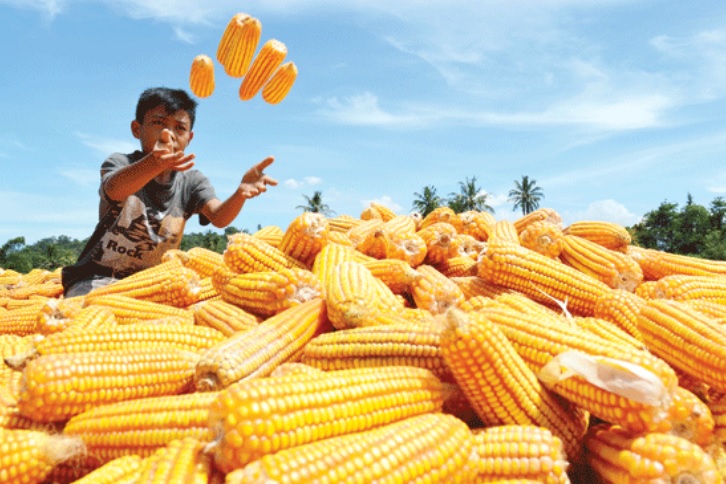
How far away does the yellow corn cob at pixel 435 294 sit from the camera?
11.7 ft

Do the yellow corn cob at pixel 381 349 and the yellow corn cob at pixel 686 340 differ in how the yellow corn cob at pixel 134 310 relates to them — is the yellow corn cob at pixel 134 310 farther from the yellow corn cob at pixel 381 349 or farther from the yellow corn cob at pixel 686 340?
the yellow corn cob at pixel 686 340

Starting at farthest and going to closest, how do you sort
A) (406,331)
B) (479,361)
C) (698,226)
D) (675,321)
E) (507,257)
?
(698,226)
(507,257)
(675,321)
(406,331)
(479,361)

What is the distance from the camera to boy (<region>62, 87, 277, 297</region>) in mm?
5402

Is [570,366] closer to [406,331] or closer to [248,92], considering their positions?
[406,331]

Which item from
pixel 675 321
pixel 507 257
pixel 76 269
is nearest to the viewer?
pixel 675 321

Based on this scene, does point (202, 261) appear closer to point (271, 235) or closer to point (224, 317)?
point (271, 235)

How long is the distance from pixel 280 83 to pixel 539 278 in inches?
223

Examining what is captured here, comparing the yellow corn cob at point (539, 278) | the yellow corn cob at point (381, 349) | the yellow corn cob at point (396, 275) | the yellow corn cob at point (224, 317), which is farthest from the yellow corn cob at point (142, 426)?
the yellow corn cob at point (539, 278)

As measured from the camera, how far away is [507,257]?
154 inches

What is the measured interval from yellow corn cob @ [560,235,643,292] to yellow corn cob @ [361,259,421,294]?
5.11ft

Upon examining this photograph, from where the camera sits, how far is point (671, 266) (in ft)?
14.8

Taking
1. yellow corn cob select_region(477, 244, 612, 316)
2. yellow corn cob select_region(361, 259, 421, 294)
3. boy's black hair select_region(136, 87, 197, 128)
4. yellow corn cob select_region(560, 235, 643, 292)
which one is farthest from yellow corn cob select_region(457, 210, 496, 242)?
boy's black hair select_region(136, 87, 197, 128)

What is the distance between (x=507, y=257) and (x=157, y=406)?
272cm

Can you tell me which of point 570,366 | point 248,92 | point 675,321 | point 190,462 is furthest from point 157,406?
point 248,92
